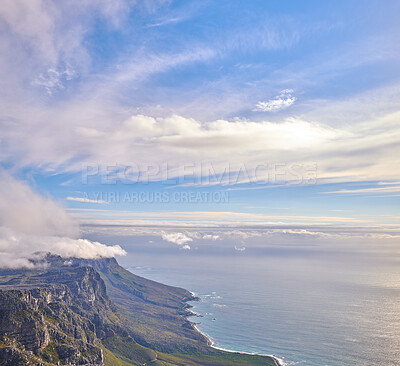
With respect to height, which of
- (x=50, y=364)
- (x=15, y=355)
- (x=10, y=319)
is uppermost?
(x=10, y=319)

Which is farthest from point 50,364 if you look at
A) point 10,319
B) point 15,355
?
point 10,319

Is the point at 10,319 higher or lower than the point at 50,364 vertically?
higher

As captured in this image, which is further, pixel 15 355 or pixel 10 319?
pixel 10 319

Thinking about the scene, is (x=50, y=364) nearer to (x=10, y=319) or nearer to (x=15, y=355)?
(x=15, y=355)

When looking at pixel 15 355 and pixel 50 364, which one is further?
pixel 50 364

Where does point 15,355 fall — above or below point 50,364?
above

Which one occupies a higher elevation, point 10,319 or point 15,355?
point 10,319
